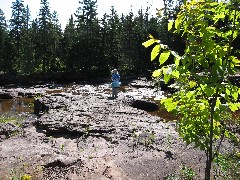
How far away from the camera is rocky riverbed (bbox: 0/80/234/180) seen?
658 cm

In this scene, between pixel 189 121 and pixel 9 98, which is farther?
pixel 9 98

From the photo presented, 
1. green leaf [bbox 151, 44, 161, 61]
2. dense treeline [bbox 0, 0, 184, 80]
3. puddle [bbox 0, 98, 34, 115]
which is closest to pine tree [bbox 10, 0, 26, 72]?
dense treeline [bbox 0, 0, 184, 80]

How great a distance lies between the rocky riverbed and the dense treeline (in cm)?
3486

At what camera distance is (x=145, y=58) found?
4897 cm

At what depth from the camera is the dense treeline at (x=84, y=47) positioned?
152ft

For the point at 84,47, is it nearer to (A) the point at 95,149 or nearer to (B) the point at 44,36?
(B) the point at 44,36

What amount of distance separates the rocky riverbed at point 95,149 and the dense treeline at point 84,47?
34.9 meters

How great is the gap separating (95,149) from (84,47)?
38.8m

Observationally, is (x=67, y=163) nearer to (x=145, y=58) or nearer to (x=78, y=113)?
(x=78, y=113)

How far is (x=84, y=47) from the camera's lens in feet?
150

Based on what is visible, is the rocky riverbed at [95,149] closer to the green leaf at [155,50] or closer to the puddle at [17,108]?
the green leaf at [155,50]

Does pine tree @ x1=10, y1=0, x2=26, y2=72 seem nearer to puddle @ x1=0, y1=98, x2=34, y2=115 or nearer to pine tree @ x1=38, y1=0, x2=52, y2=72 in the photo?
pine tree @ x1=38, y1=0, x2=52, y2=72

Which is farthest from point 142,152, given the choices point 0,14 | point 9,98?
point 0,14

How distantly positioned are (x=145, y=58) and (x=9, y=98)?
27241 mm
